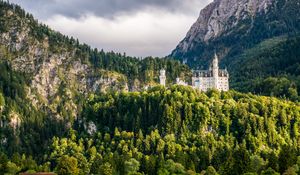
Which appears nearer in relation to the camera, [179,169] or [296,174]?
[296,174]

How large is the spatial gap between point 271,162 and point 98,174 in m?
52.7

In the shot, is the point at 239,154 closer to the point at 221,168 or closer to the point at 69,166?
the point at 221,168

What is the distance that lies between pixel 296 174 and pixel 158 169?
4869 cm

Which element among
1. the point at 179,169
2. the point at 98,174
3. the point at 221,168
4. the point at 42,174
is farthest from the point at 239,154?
the point at 42,174

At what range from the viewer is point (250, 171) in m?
180

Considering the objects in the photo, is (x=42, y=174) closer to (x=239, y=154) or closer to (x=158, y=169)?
(x=158, y=169)

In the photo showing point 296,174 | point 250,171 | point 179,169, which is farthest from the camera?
point 179,169

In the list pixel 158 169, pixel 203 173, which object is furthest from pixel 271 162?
pixel 158 169

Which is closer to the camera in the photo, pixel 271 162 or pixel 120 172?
pixel 271 162

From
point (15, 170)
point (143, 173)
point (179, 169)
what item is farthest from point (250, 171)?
point (15, 170)

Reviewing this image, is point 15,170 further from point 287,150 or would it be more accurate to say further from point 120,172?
point 287,150

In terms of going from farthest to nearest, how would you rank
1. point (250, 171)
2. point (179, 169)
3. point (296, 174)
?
point (179, 169) → point (250, 171) → point (296, 174)

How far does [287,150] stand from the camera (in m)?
184

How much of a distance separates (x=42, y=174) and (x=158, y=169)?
37312 mm
